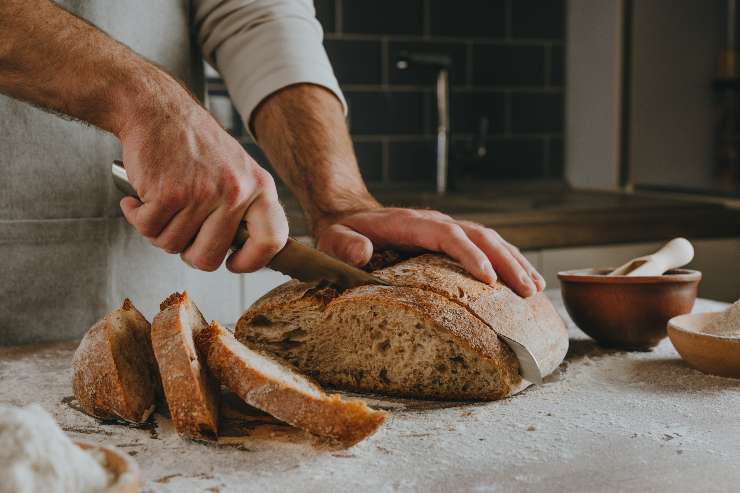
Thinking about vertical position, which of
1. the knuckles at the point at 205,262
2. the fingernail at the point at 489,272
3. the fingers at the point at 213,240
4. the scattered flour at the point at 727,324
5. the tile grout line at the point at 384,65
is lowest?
the scattered flour at the point at 727,324

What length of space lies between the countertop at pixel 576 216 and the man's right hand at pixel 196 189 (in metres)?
0.94

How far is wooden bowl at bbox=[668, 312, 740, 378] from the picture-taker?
43.8 inches

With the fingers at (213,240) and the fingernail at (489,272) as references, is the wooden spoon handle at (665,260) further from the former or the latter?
the fingers at (213,240)

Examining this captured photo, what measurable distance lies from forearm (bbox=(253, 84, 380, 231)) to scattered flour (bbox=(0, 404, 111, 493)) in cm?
92

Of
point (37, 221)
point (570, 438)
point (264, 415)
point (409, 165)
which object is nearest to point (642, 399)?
point (570, 438)

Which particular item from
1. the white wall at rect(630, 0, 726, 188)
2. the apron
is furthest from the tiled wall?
the apron

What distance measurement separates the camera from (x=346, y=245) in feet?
4.28

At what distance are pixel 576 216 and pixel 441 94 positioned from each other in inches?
30.3

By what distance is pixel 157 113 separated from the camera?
111cm

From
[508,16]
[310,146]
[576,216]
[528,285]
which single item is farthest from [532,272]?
[508,16]

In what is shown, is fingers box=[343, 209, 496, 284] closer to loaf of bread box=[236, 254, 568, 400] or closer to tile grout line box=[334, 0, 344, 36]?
loaf of bread box=[236, 254, 568, 400]

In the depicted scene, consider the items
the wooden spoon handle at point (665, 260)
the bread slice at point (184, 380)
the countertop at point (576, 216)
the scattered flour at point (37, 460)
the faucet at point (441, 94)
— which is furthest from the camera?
the faucet at point (441, 94)

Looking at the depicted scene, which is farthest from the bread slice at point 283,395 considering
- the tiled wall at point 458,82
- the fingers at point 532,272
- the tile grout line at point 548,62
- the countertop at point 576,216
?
the tile grout line at point 548,62

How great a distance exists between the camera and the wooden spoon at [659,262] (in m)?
1.32
